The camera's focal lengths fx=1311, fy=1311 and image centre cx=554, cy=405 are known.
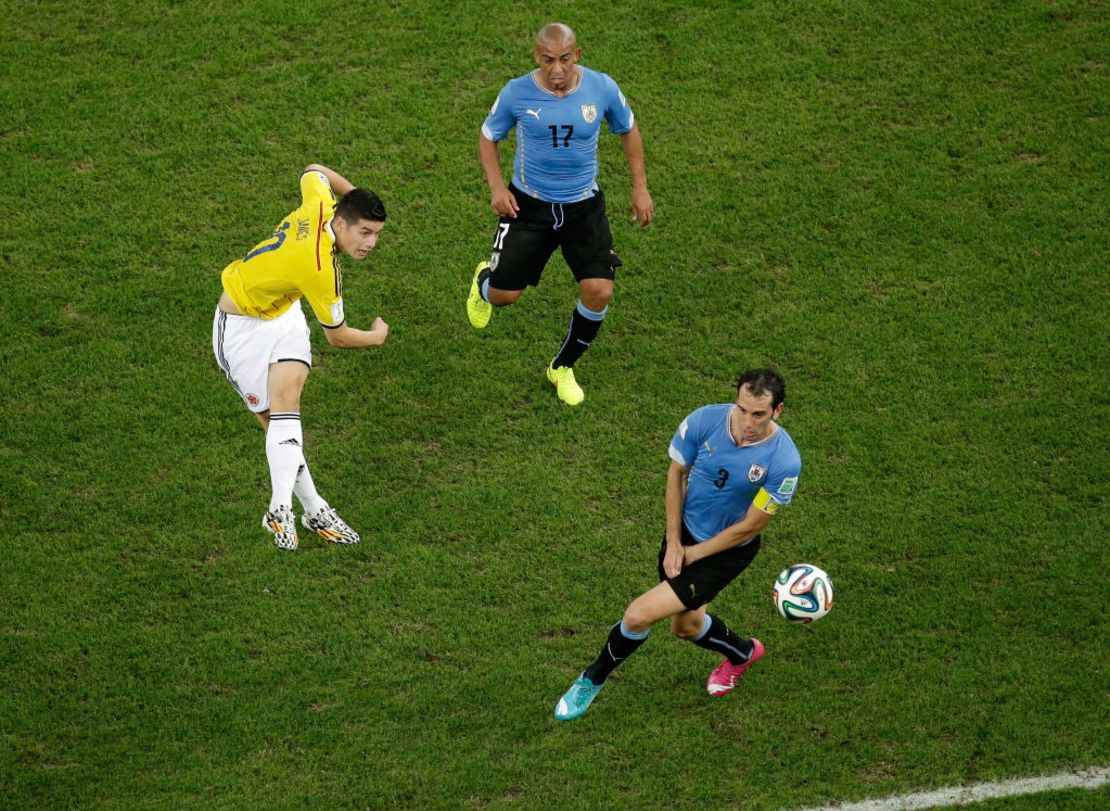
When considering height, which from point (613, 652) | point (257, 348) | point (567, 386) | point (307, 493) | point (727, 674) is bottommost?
point (727, 674)

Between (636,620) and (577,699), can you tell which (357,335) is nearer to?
(636,620)

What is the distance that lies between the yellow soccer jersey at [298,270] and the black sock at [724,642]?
285cm

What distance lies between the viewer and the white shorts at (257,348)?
26.4ft

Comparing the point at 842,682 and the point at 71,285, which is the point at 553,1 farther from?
the point at 842,682

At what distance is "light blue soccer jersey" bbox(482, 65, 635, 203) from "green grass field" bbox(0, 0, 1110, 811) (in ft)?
4.78

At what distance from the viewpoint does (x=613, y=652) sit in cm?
747

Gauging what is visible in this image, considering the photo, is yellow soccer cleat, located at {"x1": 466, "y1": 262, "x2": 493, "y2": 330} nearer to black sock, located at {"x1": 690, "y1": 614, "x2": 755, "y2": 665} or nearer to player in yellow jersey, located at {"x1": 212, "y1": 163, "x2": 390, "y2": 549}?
player in yellow jersey, located at {"x1": 212, "y1": 163, "x2": 390, "y2": 549}

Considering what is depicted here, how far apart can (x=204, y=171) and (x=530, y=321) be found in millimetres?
3238

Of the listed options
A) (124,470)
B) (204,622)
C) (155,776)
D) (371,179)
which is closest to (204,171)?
(371,179)

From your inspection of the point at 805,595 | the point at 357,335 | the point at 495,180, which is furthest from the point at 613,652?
the point at 495,180

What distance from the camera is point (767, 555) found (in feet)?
28.3

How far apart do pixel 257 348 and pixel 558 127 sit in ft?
8.29

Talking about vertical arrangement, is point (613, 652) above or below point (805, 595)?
below

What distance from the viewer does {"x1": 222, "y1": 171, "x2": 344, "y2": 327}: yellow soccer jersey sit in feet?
25.5
